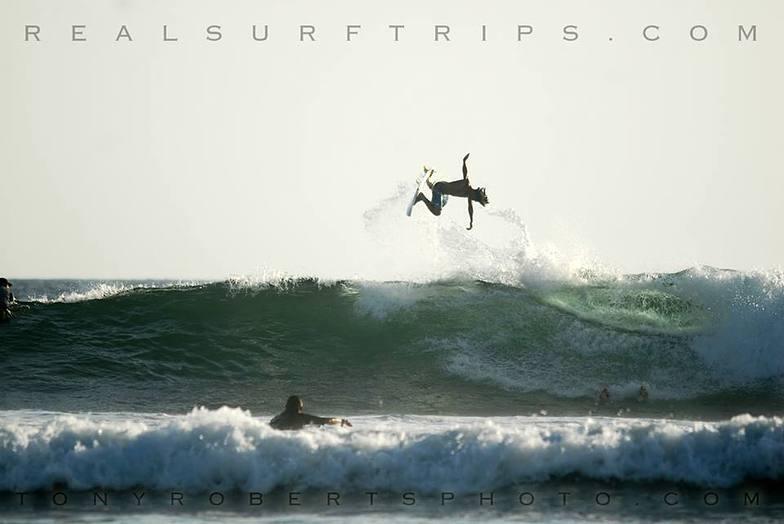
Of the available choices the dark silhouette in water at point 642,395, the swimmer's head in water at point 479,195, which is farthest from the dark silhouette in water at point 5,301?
the dark silhouette in water at point 642,395

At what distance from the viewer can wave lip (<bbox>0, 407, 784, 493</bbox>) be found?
13578 millimetres

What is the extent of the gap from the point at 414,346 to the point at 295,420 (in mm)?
8473

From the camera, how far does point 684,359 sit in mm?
23250

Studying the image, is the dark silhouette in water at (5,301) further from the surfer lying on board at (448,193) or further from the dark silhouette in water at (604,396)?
the dark silhouette in water at (604,396)

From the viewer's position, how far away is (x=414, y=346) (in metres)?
24.0

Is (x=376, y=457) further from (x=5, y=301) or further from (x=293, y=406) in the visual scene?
(x=5, y=301)

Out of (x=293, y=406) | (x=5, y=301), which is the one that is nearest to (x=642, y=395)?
(x=293, y=406)

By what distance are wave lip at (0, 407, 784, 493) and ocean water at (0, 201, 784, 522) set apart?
26 millimetres

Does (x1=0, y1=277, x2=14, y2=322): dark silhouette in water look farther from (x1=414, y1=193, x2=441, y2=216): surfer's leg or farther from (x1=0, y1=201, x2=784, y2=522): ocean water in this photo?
(x1=414, y1=193, x2=441, y2=216): surfer's leg

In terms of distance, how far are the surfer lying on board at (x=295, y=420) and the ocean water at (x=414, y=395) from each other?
0.43 metres

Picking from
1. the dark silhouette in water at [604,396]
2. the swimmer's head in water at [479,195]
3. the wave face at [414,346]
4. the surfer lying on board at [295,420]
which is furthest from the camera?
the swimmer's head in water at [479,195]

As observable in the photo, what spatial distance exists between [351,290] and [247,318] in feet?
9.64

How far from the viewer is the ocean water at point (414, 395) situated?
13.2m

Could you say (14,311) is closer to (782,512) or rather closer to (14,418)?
(14,418)
